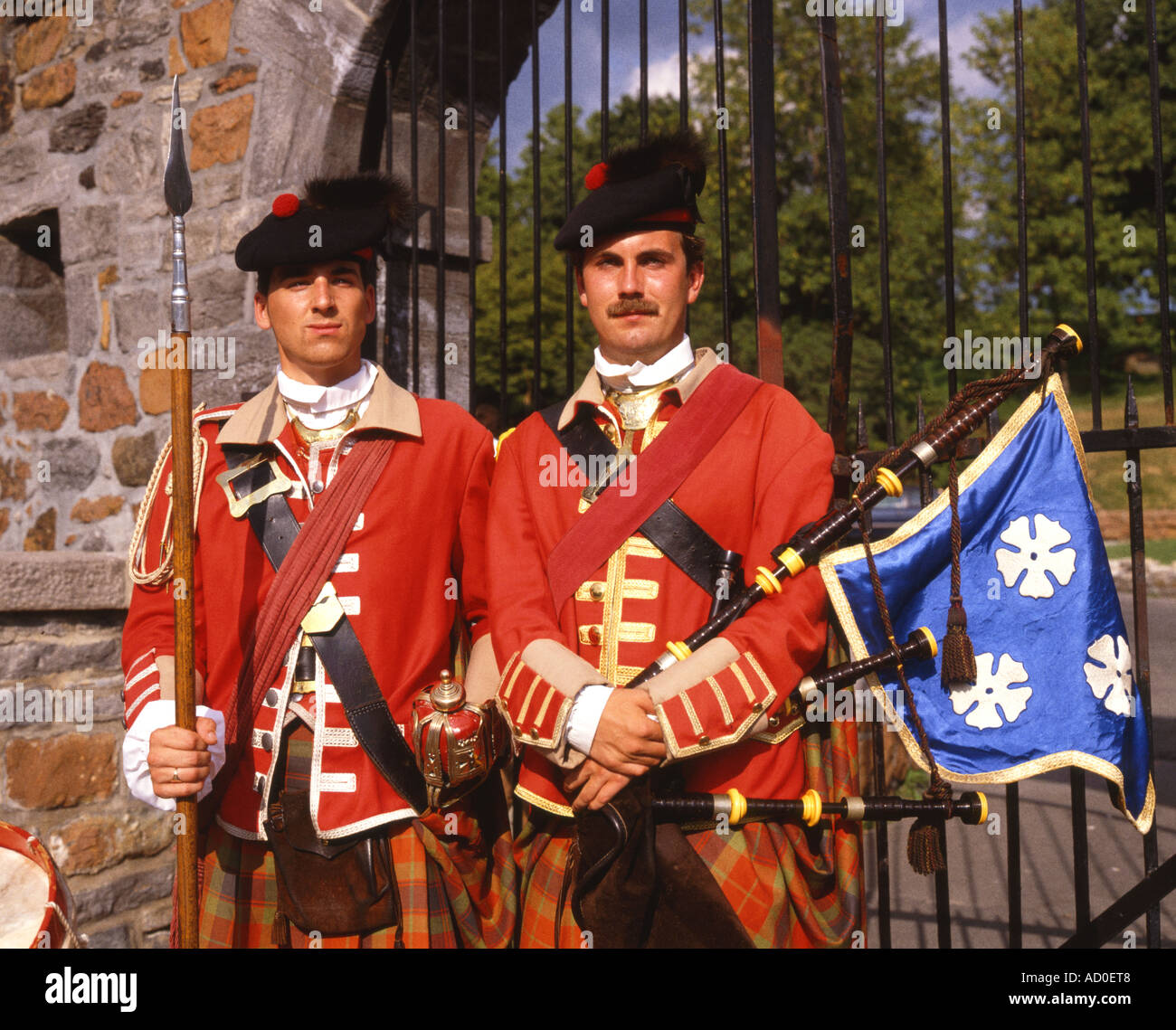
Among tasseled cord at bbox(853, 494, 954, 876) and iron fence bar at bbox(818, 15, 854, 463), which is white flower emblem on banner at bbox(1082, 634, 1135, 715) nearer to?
tasseled cord at bbox(853, 494, 954, 876)

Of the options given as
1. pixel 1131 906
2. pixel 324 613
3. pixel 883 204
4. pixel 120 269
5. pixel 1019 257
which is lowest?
pixel 1131 906

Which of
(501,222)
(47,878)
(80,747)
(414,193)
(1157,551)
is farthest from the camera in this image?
(1157,551)

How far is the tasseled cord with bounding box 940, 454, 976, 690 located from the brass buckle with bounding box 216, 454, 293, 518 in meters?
1.58

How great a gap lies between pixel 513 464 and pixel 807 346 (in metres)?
19.7

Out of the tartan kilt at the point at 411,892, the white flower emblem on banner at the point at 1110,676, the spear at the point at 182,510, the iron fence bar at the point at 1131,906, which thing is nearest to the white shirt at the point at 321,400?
the spear at the point at 182,510

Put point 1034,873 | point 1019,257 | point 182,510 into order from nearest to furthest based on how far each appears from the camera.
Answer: point 182,510, point 1019,257, point 1034,873

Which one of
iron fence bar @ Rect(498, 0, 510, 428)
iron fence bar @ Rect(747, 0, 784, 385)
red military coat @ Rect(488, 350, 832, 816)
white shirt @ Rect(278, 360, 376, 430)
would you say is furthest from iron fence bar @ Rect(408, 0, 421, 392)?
red military coat @ Rect(488, 350, 832, 816)

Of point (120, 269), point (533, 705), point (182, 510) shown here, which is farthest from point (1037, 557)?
point (120, 269)

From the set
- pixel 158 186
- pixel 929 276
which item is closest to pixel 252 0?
pixel 158 186

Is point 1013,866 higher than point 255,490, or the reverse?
point 255,490

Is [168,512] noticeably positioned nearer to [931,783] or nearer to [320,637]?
[320,637]

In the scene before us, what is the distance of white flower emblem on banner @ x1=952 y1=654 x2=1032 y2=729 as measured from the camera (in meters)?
2.44

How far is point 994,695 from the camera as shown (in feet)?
8.01

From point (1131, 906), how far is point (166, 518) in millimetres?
2584
